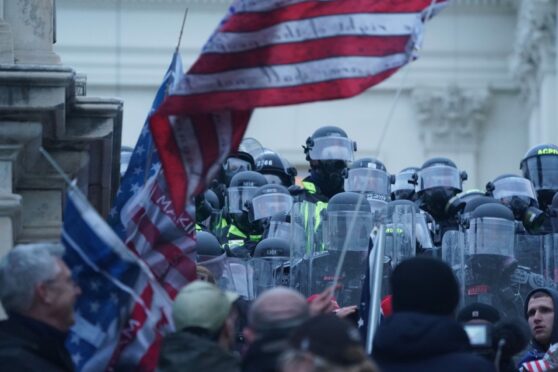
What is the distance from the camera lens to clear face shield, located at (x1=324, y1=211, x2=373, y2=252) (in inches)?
536

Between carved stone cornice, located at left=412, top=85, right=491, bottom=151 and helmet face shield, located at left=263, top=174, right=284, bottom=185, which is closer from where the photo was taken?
helmet face shield, located at left=263, top=174, right=284, bottom=185

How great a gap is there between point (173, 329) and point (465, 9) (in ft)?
97.2

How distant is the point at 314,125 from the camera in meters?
35.7

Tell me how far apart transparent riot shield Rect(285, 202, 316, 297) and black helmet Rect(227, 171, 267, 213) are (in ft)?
11.0

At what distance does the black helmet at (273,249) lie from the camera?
14820 mm

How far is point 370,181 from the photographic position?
653 inches

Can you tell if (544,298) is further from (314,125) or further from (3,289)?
(314,125)

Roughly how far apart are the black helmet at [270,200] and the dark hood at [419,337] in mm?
9453

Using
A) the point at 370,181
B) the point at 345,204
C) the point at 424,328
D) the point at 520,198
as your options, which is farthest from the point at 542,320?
the point at 520,198

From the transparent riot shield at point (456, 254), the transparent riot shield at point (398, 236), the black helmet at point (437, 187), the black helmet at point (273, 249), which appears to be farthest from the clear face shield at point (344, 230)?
the black helmet at point (437, 187)

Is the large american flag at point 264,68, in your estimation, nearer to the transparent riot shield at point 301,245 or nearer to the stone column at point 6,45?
the stone column at point 6,45

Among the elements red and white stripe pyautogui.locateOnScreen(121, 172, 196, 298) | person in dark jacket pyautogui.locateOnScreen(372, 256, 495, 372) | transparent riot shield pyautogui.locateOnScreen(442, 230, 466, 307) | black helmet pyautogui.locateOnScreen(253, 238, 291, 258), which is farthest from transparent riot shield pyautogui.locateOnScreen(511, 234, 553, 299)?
person in dark jacket pyautogui.locateOnScreen(372, 256, 495, 372)

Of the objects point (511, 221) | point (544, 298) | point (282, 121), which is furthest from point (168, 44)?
point (544, 298)

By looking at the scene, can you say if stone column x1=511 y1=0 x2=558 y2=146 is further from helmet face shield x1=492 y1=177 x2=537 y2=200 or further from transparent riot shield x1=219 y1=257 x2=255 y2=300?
transparent riot shield x1=219 y1=257 x2=255 y2=300
